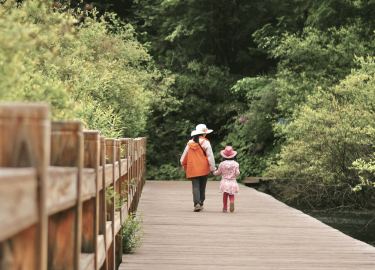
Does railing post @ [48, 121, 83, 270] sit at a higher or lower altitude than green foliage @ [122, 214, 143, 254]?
higher

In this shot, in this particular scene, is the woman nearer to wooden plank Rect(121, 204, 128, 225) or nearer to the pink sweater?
the pink sweater

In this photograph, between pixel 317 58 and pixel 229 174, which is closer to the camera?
pixel 229 174

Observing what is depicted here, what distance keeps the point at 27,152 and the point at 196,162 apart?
12.1 metres

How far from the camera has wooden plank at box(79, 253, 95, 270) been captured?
430 cm

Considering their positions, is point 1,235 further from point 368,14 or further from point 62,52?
point 368,14

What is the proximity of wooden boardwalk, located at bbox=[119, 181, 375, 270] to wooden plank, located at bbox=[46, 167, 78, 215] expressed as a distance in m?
4.57

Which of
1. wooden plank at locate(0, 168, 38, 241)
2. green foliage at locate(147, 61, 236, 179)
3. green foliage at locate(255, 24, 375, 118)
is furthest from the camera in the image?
green foliage at locate(147, 61, 236, 179)

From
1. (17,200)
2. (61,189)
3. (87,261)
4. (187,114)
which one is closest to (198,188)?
(87,261)

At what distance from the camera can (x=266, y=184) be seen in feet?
84.4

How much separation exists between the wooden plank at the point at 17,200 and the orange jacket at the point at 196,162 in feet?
39.4

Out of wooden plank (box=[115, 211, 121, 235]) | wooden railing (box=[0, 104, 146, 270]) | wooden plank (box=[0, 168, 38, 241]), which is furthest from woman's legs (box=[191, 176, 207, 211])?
wooden plank (box=[0, 168, 38, 241])

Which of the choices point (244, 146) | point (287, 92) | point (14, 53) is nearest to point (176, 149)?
point (244, 146)

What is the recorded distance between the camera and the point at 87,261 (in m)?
4.46

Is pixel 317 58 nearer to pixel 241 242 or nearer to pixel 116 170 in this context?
pixel 241 242
